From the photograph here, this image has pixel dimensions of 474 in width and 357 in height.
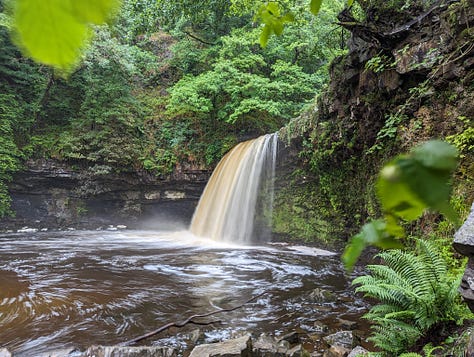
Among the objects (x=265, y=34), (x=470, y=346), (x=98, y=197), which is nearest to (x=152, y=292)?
(x=470, y=346)

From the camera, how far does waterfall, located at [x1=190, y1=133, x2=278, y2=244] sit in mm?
10109

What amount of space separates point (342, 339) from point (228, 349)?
1304 mm

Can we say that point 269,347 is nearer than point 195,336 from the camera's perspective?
Yes

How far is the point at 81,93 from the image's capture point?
12867mm

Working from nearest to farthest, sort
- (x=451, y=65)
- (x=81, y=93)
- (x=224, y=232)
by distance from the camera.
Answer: (x=451, y=65) → (x=224, y=232) → (x=81, y=93)

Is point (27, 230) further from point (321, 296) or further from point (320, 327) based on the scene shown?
point (320, 327)

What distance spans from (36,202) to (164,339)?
10701 mm

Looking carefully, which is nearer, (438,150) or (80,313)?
(438,150)

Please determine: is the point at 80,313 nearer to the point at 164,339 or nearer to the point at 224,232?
the point at 164,339

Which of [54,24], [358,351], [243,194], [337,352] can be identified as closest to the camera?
[54,24]

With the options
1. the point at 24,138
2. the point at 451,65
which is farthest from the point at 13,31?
the point at 24,138

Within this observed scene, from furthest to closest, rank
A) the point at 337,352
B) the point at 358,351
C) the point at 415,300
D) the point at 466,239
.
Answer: the point at 337,352 < the point at 358,351 < the point at 415,300 < the point at 466,239

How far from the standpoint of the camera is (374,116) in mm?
6410

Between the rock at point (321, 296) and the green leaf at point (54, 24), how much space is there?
479cm
